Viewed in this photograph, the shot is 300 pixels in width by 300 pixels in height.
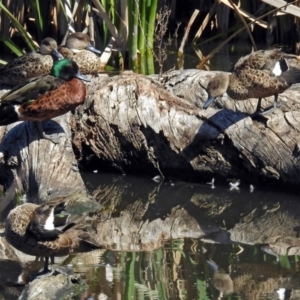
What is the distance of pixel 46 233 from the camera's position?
15.2 ft

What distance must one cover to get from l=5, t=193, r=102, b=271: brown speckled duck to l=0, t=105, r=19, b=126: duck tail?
1.75m

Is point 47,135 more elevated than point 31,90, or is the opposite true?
point 31,90

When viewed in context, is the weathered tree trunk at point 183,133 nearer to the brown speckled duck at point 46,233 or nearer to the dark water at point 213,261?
the dark water at point 213,261

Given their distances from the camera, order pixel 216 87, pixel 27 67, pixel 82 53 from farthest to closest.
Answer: pixel 82 53, pixel 27 67, pixel 216 87

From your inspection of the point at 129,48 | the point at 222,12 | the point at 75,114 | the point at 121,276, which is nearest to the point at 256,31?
the point at 222,12

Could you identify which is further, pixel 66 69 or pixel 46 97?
pixel 66 69

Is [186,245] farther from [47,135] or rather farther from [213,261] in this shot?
[47,135]

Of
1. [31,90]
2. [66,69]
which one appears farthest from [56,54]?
[31,90]

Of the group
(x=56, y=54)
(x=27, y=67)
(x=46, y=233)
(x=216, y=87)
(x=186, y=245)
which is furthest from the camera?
(x=56, y=54)

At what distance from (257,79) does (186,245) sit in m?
1.82

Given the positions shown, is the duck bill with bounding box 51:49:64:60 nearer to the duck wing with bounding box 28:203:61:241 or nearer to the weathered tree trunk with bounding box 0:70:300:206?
the weathered tree trunk with bounding box 0:70:300:206

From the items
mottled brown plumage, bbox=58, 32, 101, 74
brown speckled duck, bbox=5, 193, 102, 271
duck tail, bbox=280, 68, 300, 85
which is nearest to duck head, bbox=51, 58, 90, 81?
mottled brown plumage, bbox=58, 32, 101, 74

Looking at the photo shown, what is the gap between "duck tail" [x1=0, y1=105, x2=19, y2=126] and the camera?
6.48m

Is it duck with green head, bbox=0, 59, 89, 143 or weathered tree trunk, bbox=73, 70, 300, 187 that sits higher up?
duck with green head, bbox=0, 59, 89, 143
